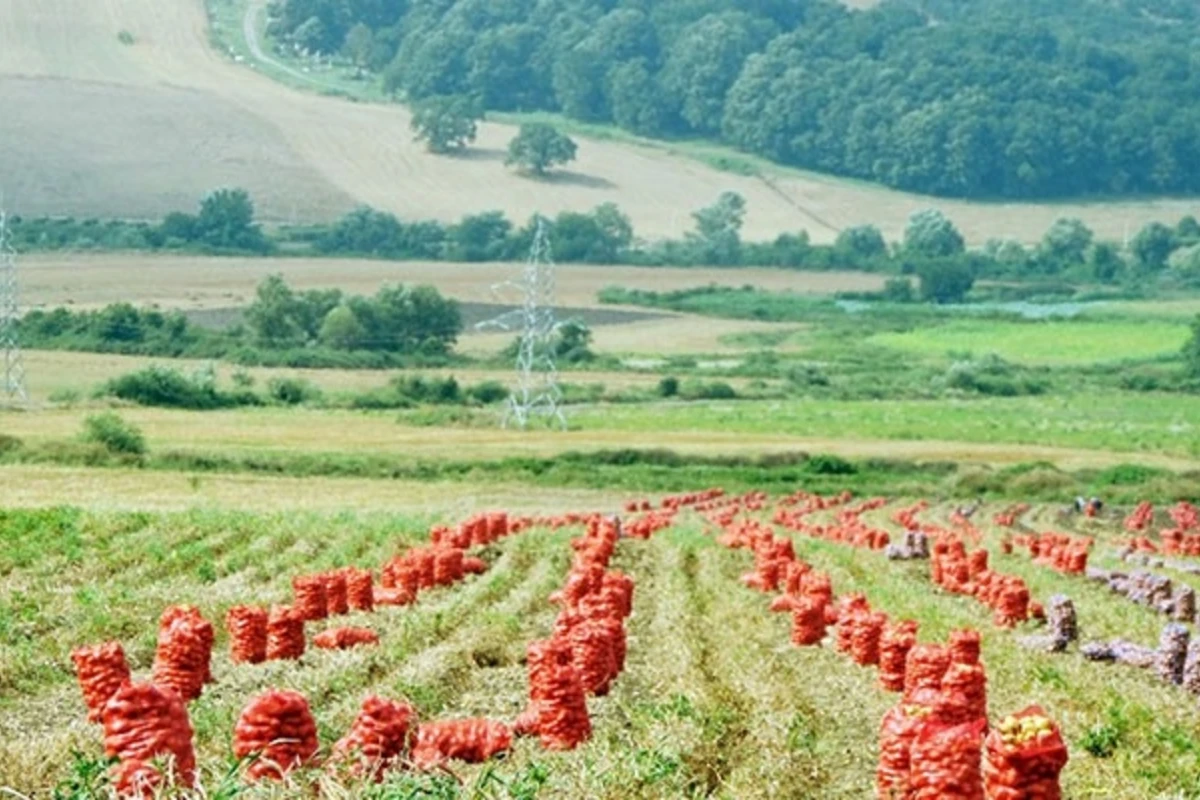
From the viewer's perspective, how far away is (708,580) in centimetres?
2773

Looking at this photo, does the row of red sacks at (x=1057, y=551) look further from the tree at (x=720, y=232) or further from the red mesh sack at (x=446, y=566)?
the tree at (x=720, y=232)

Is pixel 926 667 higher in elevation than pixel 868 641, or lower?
higher

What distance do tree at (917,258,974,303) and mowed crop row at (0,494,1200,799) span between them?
11487 cm

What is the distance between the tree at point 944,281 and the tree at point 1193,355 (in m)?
36.9

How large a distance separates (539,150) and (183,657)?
161 meters

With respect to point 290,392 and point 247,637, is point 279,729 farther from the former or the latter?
point 290,392

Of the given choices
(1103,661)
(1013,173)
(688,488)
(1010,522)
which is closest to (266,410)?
(688,488)

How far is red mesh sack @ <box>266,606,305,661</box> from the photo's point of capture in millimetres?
17688

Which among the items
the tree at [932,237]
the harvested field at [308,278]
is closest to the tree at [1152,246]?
the tree at [932,237]

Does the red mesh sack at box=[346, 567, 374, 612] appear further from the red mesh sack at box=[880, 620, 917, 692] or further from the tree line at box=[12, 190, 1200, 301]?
the tree line at box=[12, 190, 1200, 301]

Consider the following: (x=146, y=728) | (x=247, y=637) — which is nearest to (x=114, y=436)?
(x=247, y=637)

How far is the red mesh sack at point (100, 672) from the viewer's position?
13.0 metres

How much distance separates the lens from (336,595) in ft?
71.7

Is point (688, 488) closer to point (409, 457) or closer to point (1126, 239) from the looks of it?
point (409, 457)
